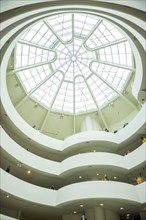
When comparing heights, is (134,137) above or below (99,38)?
below

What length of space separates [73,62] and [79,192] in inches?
755

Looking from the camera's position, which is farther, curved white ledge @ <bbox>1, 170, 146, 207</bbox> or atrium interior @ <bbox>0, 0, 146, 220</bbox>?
atrium interior @ <bbox>0, 0, 146, 220</bbox>

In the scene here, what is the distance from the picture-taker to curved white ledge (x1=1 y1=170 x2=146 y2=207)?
21.1m

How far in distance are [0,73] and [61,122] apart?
15.0 meters

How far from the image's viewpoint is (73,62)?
33.0 metres

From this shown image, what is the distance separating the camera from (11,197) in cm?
2173

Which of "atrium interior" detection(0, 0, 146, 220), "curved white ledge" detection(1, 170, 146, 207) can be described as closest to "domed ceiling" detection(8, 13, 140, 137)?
"atrium interior" detection(0, 0, 146, 220)

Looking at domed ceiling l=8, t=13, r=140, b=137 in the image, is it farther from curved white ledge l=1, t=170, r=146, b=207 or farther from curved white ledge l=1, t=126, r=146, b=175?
curved white ledge l=1, t=170, r=146, b=207

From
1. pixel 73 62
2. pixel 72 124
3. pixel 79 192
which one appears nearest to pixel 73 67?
pixel 73 62

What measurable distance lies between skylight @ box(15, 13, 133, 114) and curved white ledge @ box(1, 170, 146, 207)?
45.5 feet

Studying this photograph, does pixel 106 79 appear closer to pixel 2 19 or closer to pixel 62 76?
pixel 62 76

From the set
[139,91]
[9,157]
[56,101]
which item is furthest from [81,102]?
[139,91]

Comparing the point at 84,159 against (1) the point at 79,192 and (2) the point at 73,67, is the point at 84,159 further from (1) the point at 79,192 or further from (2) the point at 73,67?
(2) the point at 73,67

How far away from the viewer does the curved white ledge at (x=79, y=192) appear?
69.3 feet
